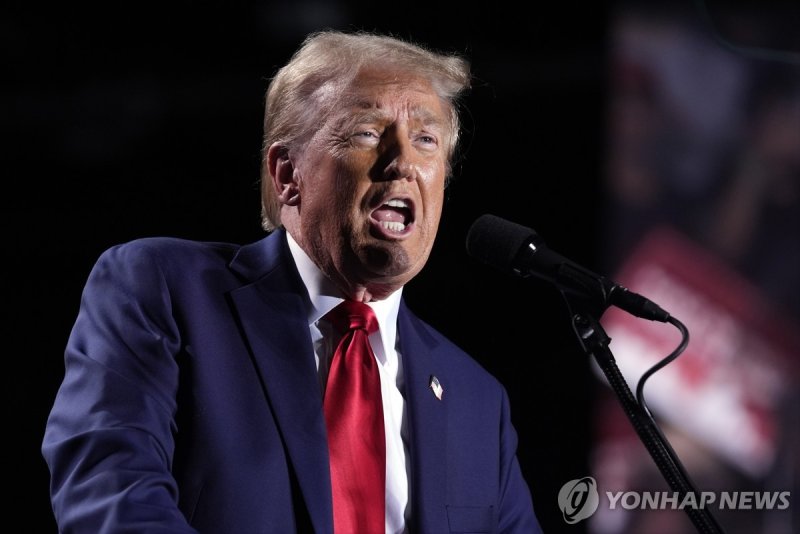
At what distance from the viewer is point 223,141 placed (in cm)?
353

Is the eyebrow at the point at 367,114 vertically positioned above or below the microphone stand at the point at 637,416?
above

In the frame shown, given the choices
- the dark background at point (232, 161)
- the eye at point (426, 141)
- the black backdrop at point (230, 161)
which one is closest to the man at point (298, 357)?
the eye at point (426, 141)

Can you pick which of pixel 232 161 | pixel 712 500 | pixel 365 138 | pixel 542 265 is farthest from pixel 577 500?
pixel 232 161

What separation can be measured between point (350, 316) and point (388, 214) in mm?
205

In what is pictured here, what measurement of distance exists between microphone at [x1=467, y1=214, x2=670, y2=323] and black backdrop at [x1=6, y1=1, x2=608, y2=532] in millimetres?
1687

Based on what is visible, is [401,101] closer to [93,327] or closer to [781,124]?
[93,327]

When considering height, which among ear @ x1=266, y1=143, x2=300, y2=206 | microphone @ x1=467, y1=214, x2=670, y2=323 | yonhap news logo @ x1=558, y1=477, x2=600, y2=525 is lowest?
yonhap news logo @ x1=558, y1=477, x2=600, y2=525

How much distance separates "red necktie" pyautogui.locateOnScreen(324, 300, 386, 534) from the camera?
5.74ft

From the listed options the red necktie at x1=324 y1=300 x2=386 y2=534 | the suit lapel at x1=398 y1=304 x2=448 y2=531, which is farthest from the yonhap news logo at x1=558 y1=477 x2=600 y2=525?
the red necktie at x1=324 y1=300 x2=386 y2=534

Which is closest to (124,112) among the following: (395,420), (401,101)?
(401,101)

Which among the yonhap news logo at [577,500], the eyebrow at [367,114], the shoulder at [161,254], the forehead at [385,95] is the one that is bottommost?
the yonhap news logo at [577,500]

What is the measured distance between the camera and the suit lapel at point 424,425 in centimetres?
184

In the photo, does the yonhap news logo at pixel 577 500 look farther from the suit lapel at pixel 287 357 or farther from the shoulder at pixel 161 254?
the shoulder at pixel 161 254

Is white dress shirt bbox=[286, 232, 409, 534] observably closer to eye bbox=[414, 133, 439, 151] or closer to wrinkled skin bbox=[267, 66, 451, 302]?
wrinkled skin bbox=[267, 66, 451, 302]
